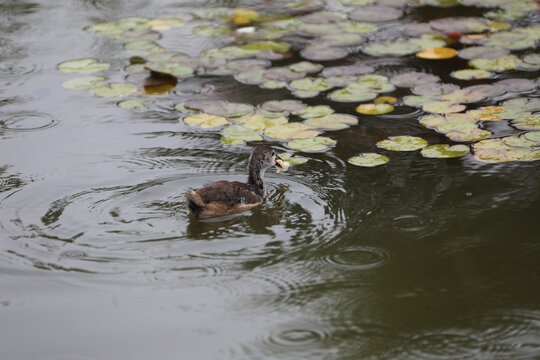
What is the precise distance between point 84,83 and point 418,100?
3.39m

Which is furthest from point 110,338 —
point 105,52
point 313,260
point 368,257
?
point 105,52

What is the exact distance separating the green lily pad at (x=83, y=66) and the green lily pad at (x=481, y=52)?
3851mm

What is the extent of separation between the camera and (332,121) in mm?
6867

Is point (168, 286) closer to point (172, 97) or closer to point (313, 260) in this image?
point (313, 260)

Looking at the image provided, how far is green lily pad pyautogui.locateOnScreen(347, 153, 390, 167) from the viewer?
20.1ft

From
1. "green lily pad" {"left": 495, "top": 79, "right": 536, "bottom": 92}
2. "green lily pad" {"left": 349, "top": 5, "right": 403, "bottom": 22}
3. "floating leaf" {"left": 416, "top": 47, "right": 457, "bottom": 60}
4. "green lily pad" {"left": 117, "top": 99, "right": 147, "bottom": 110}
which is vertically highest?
"green lily pad" {"left": 349, "top": 5, "right": 403, "bottom": 22}

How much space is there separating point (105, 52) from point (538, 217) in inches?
212

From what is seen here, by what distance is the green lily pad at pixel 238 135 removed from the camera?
6.61 metres

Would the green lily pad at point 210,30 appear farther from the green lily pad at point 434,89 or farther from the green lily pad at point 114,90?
the green lily pad at point 434,89

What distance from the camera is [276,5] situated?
10.2 m

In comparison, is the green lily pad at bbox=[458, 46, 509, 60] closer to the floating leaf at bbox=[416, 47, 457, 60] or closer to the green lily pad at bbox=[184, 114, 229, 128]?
the floating leaf at bbox=[416, 47, 457, 60]

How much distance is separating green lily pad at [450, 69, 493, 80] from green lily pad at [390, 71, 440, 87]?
208mm

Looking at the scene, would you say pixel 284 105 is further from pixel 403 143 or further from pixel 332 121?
pixel 403 143

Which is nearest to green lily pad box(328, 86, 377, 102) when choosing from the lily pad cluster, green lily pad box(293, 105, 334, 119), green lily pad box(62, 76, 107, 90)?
the lily pad cluster
